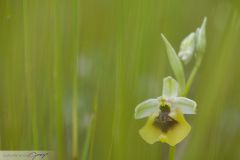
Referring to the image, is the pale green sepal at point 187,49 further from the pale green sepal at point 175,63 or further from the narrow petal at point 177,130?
the narrow petal at point 177,130

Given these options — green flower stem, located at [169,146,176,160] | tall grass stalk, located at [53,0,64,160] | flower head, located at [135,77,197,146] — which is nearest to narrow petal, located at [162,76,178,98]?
flower head, located at [135,77,197,146]

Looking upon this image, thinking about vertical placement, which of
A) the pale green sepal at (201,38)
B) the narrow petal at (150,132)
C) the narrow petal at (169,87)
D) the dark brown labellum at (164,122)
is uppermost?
the pale green sepal at (201,38)

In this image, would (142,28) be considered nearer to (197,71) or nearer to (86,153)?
(197,71)

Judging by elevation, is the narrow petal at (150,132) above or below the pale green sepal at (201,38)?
below

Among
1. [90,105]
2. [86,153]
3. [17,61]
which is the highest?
[17,61]

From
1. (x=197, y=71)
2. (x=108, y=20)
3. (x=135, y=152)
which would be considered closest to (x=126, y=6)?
(x=108, y=20)

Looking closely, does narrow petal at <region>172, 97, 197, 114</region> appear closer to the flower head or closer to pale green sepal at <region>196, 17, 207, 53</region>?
the flower head

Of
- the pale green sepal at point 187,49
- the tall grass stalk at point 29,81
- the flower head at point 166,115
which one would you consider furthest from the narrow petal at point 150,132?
the tall grass stalk at point 29,81
